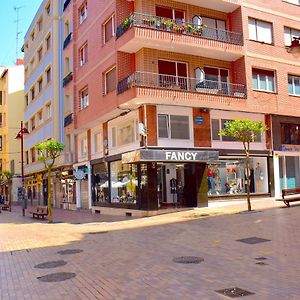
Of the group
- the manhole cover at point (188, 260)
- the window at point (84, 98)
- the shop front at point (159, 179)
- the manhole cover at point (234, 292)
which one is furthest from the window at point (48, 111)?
the manhole cover at point (234, 292)

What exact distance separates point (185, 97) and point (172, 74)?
6.32ft

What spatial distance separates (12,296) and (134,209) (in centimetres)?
1449

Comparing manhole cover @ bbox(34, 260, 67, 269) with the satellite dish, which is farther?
the satellite dish

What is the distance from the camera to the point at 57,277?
7816mm

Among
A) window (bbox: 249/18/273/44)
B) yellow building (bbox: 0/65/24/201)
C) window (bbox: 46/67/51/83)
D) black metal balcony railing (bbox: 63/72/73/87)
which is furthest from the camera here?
yellow building (bbox: 0/65/24/201)

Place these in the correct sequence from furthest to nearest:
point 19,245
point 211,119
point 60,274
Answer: point 211,119 → point 19,245 → point 60,274

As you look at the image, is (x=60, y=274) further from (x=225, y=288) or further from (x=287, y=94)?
(x=287, y=94)

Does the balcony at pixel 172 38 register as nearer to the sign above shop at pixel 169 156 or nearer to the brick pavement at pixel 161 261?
the sign above shop at pixel 169 156

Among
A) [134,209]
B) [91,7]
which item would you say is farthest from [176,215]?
[91,7]

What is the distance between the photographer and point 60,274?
8.09 meters

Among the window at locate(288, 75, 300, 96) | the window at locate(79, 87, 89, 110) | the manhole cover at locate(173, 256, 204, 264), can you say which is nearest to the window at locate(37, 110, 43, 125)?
the window at locate(79, 87, 89, 110)

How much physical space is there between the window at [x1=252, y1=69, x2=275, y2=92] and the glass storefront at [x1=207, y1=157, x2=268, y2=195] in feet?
13.4

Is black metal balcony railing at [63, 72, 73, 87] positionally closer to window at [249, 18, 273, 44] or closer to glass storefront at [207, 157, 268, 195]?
window at [249, 18, 273, 44]

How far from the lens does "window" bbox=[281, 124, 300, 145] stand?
2481 centimetres
